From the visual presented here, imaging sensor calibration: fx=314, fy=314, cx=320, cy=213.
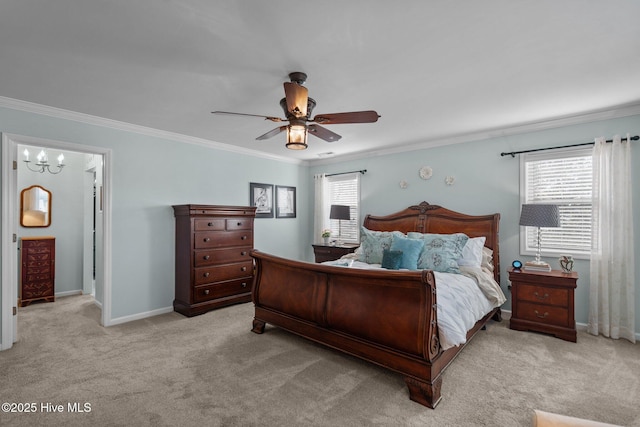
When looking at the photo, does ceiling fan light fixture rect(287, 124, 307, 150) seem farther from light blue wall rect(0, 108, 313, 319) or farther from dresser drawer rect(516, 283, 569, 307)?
dresser drawer rect(516, 283, 569, 307)

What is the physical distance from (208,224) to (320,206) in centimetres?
246

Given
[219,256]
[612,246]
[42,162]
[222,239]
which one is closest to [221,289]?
[219,256]

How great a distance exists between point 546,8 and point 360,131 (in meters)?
2.66

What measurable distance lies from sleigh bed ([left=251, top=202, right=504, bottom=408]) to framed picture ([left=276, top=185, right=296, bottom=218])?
248cm

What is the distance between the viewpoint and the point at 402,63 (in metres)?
2.46

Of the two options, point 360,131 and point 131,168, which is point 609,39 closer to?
point 360,131

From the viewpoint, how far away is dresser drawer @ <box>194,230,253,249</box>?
4352 mm

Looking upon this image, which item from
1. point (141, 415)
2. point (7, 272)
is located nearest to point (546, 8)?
point (141, 415)

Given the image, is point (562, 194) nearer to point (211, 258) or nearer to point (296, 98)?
point (296, 98)

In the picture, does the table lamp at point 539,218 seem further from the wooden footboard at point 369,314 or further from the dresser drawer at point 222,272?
the dresser drawer at point 222,272

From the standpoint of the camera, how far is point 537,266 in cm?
372

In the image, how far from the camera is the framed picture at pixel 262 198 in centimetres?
562

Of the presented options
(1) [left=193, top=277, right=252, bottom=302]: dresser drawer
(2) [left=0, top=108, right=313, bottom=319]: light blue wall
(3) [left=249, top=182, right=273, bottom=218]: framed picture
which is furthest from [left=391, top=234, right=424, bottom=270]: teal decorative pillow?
(2) [left=0, top=108, right=313, bottom=319]: light blue wall

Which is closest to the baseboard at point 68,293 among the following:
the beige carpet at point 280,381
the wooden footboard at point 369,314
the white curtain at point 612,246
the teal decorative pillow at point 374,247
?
the beige carpet at point 280,381
